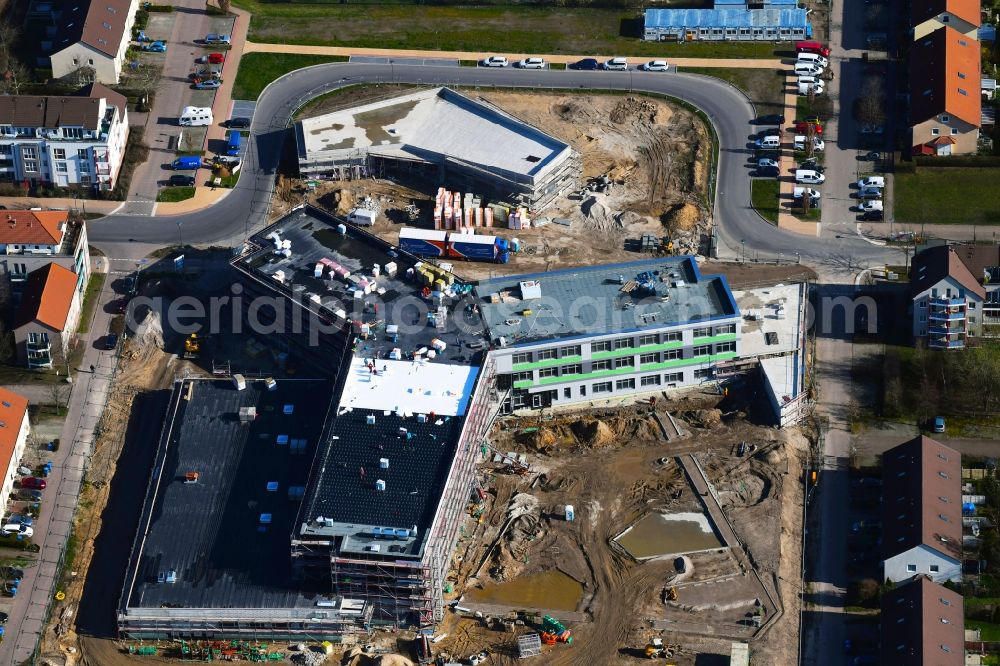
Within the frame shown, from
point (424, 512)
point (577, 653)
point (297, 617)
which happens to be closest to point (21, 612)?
point (297, 617)

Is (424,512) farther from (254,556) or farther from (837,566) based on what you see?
(837,566)

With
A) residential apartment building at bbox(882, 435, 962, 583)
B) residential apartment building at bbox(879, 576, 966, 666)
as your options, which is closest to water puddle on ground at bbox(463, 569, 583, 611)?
residential apartment building at bbox(879, 576, 966, 666)

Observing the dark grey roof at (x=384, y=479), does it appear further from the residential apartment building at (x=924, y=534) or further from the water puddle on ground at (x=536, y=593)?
the residential apartment building at (x=924, y=534)

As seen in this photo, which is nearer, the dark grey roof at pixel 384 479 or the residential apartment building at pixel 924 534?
the dark grey roof at pixel 384 479

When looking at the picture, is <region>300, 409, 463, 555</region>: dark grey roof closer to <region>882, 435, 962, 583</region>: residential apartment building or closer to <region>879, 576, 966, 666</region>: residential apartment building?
<region>882, 435, 962, 583</region>: residential apartment building

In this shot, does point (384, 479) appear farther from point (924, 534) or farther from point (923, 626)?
point (923, 626)

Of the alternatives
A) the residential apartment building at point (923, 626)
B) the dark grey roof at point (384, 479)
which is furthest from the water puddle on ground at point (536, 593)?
the residential apartment building at point (923, 626)
